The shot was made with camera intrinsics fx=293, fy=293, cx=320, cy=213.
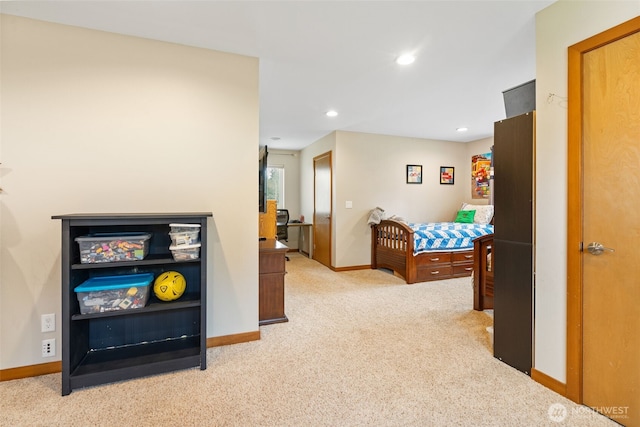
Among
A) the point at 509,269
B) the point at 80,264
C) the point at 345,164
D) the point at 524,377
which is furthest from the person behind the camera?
the point at 345,164

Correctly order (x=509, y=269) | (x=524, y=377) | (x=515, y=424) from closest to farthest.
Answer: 1. (x=515, y=424)
2. (x=524, y=377)
3. (x=509, y=269)

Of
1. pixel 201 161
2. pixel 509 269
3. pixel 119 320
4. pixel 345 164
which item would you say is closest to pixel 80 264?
pixel 119 320

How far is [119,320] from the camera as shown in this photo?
219 cm

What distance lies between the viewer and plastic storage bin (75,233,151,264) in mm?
1877

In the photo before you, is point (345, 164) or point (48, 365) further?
point (345, 164)

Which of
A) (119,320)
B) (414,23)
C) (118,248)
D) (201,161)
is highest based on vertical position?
(414,23)

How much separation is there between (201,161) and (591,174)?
8.49 feet

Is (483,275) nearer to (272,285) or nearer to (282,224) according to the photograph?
(272,285)

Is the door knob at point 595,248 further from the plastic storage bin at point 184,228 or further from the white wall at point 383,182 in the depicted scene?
the white wall at point 383,182

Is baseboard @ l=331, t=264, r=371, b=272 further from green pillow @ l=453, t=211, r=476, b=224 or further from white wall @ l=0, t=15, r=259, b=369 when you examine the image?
white wall @ l=0, t=15, r=259, b=369

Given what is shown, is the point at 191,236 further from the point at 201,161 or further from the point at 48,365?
the point at 48,365

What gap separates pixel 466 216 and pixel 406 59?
3793 mm

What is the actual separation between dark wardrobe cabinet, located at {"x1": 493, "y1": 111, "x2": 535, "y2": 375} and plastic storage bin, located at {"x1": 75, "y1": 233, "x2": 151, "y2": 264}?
256 centimetres

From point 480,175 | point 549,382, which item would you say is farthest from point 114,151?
point 480,175
